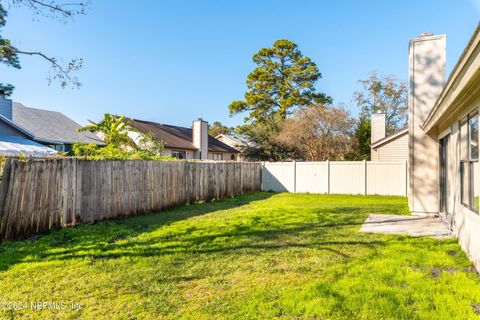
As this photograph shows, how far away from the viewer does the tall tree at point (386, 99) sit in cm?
3025

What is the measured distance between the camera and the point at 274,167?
54.5ft

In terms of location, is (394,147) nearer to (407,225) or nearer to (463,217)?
(407,225)

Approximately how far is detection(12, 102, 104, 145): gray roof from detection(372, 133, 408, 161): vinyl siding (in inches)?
697

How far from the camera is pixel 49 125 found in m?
21.2

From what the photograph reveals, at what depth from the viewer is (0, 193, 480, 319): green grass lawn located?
3006mm

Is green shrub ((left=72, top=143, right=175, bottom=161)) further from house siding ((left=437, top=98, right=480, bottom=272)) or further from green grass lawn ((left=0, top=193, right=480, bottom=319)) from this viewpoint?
house siding ((left=437, top=98, right=480, bottom=272))

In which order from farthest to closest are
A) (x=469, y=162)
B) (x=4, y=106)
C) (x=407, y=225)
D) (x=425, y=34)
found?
(x=4, y=106) → (x=425, y=34) → (x=407, y=225) → (x=469, y=162)

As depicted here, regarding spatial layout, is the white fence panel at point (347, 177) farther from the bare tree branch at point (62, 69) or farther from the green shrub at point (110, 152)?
the bare tree branch at point (62, 69)

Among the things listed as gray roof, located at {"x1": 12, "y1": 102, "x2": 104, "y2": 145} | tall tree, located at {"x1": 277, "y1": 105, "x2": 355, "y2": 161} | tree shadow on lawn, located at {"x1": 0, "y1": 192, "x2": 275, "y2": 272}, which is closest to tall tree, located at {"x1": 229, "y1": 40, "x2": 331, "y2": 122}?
tall tree, located at {"x1": 277, "y1": 105, "x2": 355, "y2": 161}

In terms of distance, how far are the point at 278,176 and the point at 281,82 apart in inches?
695

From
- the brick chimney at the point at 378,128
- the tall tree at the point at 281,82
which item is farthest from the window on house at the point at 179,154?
the brick chimney at the point at 378,128

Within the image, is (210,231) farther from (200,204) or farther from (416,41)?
(416,41)

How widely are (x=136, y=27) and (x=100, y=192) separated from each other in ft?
31.9

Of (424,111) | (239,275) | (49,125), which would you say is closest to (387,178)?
(424,111)
